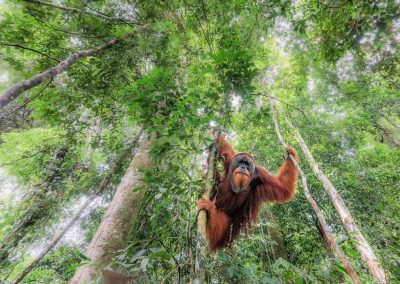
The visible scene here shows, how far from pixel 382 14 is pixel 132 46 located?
348cm

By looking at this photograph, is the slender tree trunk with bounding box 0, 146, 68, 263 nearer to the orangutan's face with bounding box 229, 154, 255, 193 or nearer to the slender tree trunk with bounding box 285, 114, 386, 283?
the orangutan's face with bounding box 229, 154, 255, 193

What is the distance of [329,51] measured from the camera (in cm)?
342

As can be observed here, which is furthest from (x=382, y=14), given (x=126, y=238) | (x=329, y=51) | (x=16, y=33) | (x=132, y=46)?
(x=16, y=33)

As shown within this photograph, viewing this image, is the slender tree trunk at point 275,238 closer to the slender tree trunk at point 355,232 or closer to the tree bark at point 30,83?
the slender tree trunk at point 355,232

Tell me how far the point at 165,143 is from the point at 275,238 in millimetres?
5329

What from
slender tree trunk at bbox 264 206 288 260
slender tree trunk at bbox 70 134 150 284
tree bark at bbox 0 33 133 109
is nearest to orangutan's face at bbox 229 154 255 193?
slender tree trunk at bbox 70 134 150 284

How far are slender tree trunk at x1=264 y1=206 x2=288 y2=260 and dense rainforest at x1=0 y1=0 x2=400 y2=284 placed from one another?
0.05 m

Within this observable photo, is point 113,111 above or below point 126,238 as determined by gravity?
above

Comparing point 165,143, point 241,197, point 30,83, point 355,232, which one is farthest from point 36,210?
point 355,232

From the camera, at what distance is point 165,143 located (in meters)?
2.14

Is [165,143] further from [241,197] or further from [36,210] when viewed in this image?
[36,210]

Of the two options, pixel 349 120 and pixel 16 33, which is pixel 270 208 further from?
pixel 16 33

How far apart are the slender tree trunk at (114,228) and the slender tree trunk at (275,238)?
12.5 ft

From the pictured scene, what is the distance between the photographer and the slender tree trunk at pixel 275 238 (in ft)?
18.9
